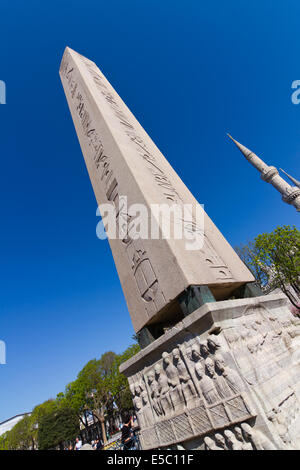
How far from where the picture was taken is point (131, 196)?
13.1 feet

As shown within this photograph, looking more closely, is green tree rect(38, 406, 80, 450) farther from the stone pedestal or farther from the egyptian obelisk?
the stone pedestal

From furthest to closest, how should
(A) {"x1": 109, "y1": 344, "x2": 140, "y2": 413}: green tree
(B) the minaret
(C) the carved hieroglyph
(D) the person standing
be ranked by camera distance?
(B) the minaret
(A) {"x1": 109, "y1": 344, "x2": 140, "y2": 413}: green tree
(D) the person standing
(C) the carved hieroglyph

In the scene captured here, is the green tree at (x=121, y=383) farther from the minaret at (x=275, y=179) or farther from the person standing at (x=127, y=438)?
the minaret at (x=275, y=179)

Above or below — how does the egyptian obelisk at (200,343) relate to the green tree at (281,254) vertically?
below

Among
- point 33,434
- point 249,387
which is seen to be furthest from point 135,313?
point 33,434

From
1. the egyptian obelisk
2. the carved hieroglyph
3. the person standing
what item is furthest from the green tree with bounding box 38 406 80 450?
the carved hieroglyph

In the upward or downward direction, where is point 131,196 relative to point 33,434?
downward

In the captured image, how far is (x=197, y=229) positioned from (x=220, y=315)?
5.67 feet

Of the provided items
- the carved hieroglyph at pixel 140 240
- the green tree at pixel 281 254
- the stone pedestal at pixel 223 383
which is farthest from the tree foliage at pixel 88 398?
the stone pedestal at pixel 223 383

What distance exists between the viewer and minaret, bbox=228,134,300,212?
2919 centimetres

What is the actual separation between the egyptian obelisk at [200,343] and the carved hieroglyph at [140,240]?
0.02m

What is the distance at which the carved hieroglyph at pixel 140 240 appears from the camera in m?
3.07

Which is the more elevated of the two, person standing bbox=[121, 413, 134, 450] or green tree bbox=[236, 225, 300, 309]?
green tree bbox=[236, 225, 300, 309]
